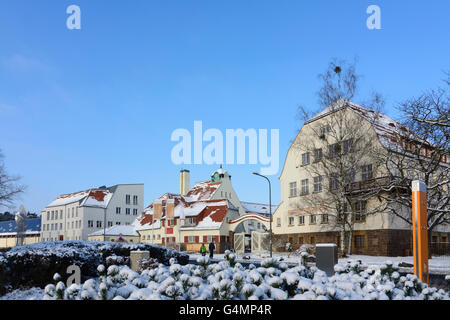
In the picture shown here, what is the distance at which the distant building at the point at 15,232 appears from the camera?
93.9 meters

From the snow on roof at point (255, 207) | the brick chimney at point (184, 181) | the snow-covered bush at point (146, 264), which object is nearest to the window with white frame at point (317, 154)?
the snow-covered bush at point (146, 264)

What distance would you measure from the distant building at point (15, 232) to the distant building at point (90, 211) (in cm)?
640

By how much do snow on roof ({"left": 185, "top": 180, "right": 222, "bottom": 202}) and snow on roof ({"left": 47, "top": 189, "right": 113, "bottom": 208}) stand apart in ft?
58.0

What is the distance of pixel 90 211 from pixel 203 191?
21.8m

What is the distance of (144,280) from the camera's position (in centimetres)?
730

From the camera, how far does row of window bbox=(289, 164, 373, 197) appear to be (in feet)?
128

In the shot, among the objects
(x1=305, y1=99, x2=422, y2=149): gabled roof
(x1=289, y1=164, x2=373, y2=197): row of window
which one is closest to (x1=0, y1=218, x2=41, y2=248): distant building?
(x1=289, y1=164, x2=373, y2=197): row of window

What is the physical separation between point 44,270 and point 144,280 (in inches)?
367

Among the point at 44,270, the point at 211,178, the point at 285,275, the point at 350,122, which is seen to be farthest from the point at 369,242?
the point at 211,178

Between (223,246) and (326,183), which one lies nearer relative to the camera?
(326,183)

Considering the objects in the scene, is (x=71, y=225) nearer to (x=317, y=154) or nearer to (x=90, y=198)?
(x=90, y=198)

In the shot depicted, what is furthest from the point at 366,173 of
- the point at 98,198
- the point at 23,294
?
the point at 98,198
